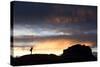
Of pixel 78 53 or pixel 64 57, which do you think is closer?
pixel 64 57

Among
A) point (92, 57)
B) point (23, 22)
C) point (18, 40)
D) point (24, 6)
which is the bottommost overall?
point (92, 57)

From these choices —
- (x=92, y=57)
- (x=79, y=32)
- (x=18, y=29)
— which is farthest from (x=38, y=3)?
(x=92, y=57)

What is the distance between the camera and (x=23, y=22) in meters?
4.09

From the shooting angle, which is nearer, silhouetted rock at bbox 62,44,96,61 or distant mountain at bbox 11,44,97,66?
distant mountain at bbox 11,44,97,66

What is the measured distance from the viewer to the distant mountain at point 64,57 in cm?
410

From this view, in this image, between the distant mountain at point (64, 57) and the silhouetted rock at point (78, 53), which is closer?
the distant mountain at point (64, 57)

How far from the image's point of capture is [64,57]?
4.41m

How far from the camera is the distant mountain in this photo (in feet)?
13.5

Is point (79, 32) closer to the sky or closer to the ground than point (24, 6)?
closer to the ground

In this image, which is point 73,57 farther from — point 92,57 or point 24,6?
point 24,6
